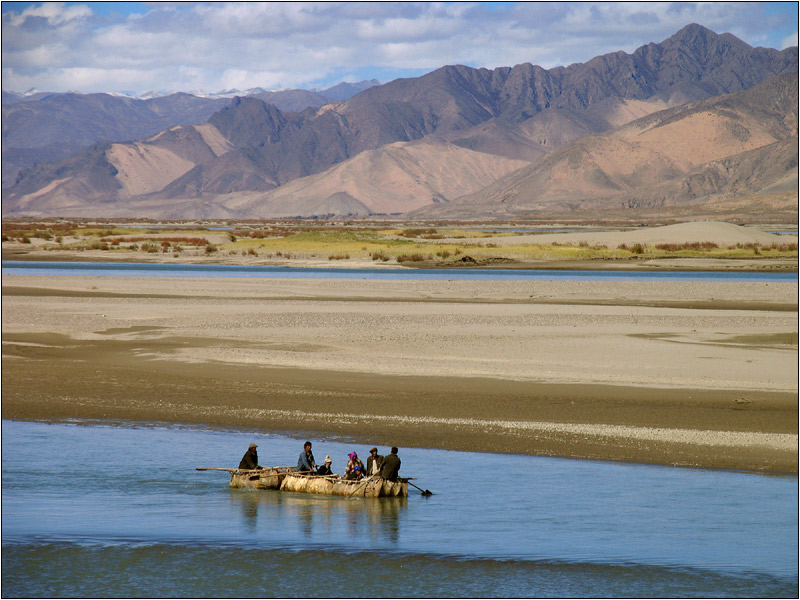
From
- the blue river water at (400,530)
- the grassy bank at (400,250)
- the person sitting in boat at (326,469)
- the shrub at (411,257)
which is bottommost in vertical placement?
the blue river water at (400,530)

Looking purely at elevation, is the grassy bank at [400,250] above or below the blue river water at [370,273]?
above

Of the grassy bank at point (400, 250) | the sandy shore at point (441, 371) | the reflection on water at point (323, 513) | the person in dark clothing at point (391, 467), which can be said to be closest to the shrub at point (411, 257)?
the grassy bank at point (400, 250)

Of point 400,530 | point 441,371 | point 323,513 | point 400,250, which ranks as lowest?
point 400,530

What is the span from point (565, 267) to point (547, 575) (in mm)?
53485

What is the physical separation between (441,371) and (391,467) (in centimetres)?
911

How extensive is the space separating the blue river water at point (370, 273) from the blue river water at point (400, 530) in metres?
37.8

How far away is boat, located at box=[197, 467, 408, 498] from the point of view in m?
15.2

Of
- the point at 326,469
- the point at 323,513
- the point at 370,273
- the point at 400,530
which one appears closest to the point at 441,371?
the point at 326,469

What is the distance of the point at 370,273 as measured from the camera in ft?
198

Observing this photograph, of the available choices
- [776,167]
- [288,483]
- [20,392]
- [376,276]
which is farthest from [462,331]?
[776,167]

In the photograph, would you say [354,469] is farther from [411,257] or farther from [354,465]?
[411,257]

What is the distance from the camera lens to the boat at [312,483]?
15242mm

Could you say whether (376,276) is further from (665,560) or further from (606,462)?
(665,560)

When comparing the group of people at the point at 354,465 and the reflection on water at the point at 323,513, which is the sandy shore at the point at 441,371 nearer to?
the group of people at the point at 354,465
